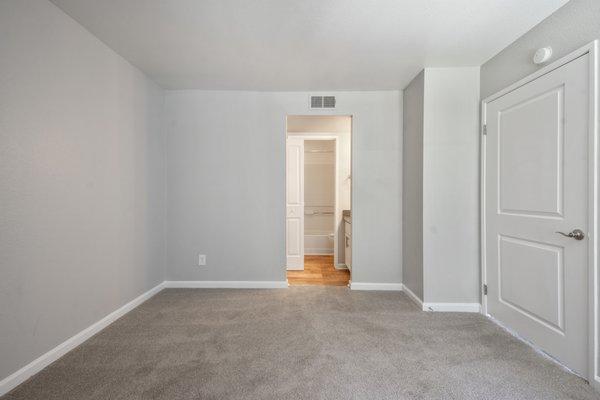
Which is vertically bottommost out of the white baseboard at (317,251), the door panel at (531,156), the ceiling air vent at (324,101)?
the white baseboard at (317,251)

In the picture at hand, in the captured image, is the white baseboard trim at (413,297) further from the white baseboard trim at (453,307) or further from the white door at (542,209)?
the white door at (542,209)

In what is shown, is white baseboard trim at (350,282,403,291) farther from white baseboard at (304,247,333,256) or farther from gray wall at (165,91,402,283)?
white baseboard at (304,247,333,256)

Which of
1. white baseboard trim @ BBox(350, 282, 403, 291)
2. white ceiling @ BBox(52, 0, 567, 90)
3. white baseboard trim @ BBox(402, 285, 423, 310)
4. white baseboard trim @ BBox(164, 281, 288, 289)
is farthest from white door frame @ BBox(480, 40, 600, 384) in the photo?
white baseboard trim @ BBox(164, 281, 288, 289)

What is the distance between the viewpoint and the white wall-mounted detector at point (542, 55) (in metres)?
2.12

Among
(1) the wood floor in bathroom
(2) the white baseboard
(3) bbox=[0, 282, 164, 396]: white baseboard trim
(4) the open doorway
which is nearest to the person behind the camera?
(3) bbox=[0, 282, 164, 396]: white baseboard trim

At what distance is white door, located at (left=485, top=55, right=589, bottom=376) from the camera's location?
1.91 metres

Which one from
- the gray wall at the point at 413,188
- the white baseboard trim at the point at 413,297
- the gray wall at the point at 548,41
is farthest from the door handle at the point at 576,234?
the white baseboard trim at the point at 413,297

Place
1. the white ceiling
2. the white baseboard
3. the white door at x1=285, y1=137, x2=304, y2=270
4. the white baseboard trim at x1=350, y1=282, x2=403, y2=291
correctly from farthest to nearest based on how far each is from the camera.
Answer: the white baseboard < the white door at x1=285, y1=137, x2=304, y2=270 < the white baseboard trim at x1=350, y1=282, x2=403, y2=291 < the white ceiling

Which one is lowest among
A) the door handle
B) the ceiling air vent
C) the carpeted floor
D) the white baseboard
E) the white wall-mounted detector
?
the carpeted floor

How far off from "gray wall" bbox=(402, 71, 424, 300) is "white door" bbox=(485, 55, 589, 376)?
0.63m

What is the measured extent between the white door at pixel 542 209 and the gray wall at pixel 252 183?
1.17 m

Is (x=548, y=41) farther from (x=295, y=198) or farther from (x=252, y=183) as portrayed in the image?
(x=295, y=198)

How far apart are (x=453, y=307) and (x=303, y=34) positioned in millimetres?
2883

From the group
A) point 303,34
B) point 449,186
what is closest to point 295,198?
point 449,186
